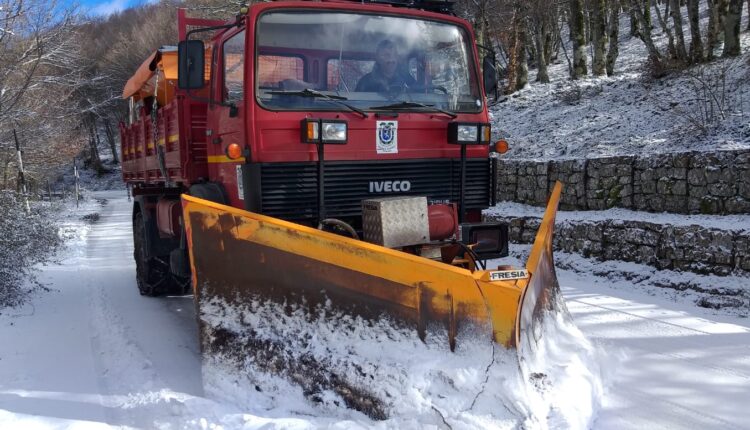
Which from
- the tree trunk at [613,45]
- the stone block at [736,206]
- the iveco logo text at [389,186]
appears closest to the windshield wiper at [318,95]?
the iveco logo text at [389,186]

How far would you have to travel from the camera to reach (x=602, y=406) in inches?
143

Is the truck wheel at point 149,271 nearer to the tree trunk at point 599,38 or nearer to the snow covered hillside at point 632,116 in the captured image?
the snow covered hillside at point 632,116

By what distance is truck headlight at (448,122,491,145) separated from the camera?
4559 millimetres

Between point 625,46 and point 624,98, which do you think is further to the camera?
point 625,46

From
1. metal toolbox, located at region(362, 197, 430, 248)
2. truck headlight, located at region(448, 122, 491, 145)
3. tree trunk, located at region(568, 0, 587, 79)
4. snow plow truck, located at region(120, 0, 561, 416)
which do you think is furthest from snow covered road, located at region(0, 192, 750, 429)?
tree trunk, located at region(568, 0, 587, 79)

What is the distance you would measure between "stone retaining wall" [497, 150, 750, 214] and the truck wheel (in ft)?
18.7

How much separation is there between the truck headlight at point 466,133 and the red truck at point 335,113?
1 cm

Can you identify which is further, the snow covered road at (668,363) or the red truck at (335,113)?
the red truck at (335,113)

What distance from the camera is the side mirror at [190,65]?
4312 mm

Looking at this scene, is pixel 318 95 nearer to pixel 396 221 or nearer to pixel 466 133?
pixel 396 221

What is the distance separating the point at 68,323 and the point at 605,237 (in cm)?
619

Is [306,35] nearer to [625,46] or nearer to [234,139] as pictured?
[234,139]

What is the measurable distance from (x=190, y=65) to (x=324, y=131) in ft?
3.67

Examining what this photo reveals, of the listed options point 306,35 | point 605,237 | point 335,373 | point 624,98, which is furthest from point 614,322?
point 624,98
